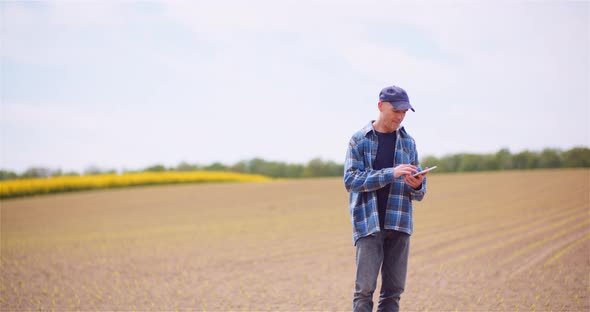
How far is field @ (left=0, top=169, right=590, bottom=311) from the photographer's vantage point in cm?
595

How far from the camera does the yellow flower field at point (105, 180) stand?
22.7 meters

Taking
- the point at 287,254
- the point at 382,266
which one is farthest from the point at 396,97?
the point at 287,254

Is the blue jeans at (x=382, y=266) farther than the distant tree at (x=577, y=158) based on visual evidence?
No

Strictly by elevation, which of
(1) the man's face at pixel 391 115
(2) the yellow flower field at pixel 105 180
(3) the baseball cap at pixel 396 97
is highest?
(3) the baseball cap at pixel 396 97

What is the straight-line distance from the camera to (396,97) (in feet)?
11.4

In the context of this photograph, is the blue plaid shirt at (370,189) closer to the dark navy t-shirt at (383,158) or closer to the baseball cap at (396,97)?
the dark navy t-shirt at (383,158)

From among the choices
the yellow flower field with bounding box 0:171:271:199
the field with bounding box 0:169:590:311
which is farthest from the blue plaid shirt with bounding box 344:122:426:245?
the yellow flower field with bounding box 0:171:271:199

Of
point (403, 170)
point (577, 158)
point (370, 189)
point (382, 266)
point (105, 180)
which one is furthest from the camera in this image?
point (105, 180)

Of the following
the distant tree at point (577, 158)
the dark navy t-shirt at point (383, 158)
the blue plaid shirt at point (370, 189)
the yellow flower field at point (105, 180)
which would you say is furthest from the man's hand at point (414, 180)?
the yellow flower field at point (105, 180)

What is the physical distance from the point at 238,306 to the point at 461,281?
9.68 ft

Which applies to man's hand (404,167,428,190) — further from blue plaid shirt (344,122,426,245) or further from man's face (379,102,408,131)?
man's face (379,102,408,131)

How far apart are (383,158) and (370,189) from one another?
13.2 inches

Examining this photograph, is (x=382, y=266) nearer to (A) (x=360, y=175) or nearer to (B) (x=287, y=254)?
(A) (x=360, y=175)

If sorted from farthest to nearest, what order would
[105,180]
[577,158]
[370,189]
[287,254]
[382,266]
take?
[105,180]
[577,158]
[287,254]
[382,266]
[370,189]
